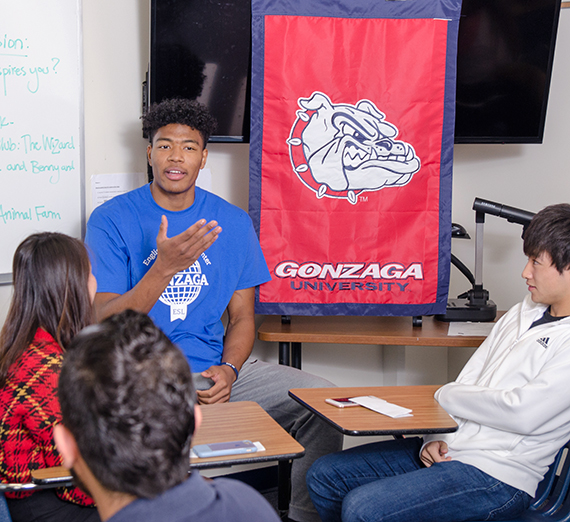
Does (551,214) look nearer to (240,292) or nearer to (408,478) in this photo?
(408,478)

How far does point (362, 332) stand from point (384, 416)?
1.01 meters

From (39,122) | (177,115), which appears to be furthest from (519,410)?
(39,122)

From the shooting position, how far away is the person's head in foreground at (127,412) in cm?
76

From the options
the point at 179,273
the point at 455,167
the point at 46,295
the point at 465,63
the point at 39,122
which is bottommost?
the point at 179,273

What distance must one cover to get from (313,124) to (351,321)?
0.95 m

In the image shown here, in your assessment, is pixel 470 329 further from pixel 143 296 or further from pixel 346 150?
pixel 143 296

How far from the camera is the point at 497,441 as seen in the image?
174 cm

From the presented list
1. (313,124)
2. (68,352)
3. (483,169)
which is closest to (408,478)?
(68,352)

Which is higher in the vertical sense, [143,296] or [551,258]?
[551,258]

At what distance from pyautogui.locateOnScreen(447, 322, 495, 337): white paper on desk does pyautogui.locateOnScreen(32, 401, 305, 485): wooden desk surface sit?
1.19m

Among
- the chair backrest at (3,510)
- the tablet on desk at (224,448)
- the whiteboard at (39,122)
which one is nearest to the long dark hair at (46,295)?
the chair backrest at (3,510)

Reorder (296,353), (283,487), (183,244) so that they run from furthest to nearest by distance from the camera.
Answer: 1. (296,353)
2. (283,487)
3. (183,244)

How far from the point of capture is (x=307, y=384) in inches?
97.7

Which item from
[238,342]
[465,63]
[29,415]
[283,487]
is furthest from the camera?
[465,63]
